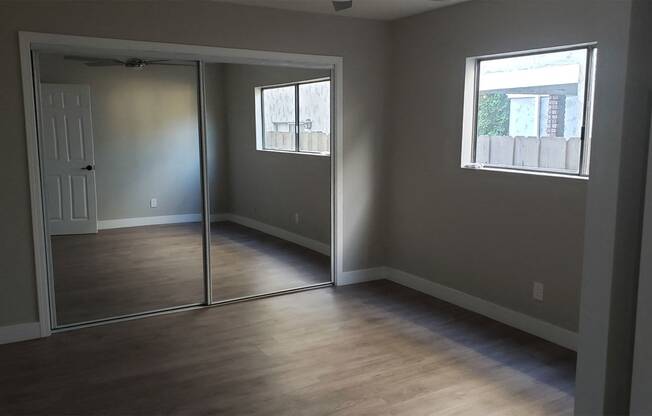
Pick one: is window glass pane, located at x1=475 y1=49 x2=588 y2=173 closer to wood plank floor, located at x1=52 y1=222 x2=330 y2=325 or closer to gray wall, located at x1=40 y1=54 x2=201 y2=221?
wood plank floor, located at x1=52 y1=222 x2=330 y2=325

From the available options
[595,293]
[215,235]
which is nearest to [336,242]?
[215,235]

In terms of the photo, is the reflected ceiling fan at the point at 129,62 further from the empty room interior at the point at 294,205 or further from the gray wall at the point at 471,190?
the gray wall at the point at 471,190

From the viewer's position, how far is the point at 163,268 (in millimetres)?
5004

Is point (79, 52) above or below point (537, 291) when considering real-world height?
above

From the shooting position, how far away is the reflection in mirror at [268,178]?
4.66 metres

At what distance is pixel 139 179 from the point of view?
465 centimetres

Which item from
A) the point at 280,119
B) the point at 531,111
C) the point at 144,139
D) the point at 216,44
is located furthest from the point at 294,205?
the point at 531,111

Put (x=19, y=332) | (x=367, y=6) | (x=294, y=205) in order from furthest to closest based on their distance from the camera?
1. (x=294, y=205)
2. (x=367, y=6)
3. (x=19, y=332)

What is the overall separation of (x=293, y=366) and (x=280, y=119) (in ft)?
8.38

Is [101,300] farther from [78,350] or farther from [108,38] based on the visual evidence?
[108,38]

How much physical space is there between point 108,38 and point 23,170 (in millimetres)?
1100

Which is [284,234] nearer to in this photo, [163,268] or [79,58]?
[163,268]

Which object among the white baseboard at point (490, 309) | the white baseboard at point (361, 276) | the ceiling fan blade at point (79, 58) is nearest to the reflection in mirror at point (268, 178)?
the white baseboard at point (361, 276)

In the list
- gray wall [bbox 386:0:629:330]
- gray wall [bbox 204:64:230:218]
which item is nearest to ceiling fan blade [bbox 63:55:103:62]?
gray wall [bbox 204:64:230:218]
